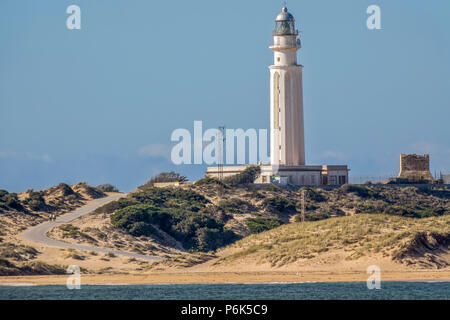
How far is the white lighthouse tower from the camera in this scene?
3423 inches

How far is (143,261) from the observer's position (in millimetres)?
61938

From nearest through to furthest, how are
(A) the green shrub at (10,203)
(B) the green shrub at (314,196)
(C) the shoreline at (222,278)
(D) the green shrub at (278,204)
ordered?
(C) the shoreline at (222,278) < (A) the green shrub at (10,203) < (D) the green shrub at (278,204) < (B) the green shrub at (314,196)

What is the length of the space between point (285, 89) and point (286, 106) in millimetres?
1481

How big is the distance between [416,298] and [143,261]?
22516 millimetres

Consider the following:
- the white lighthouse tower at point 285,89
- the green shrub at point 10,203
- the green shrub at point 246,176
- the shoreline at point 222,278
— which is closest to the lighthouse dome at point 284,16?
the white lighthouse tower at point 285,89

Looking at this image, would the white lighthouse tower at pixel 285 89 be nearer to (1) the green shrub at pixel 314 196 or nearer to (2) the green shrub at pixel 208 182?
(1) the green shrub at pixel 314 196

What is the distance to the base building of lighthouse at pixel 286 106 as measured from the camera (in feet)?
285

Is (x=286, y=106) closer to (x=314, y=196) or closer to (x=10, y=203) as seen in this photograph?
(x=314, y=196)

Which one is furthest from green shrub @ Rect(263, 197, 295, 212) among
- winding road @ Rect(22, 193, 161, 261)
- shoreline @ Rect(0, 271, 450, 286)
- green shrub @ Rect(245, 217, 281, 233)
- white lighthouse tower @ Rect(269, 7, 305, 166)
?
shoreline @ Rect(0, 271, 450, 286)

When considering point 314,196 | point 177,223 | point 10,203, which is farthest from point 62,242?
point 314,196

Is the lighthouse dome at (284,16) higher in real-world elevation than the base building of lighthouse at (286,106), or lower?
higher

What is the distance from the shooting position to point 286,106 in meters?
87.3
